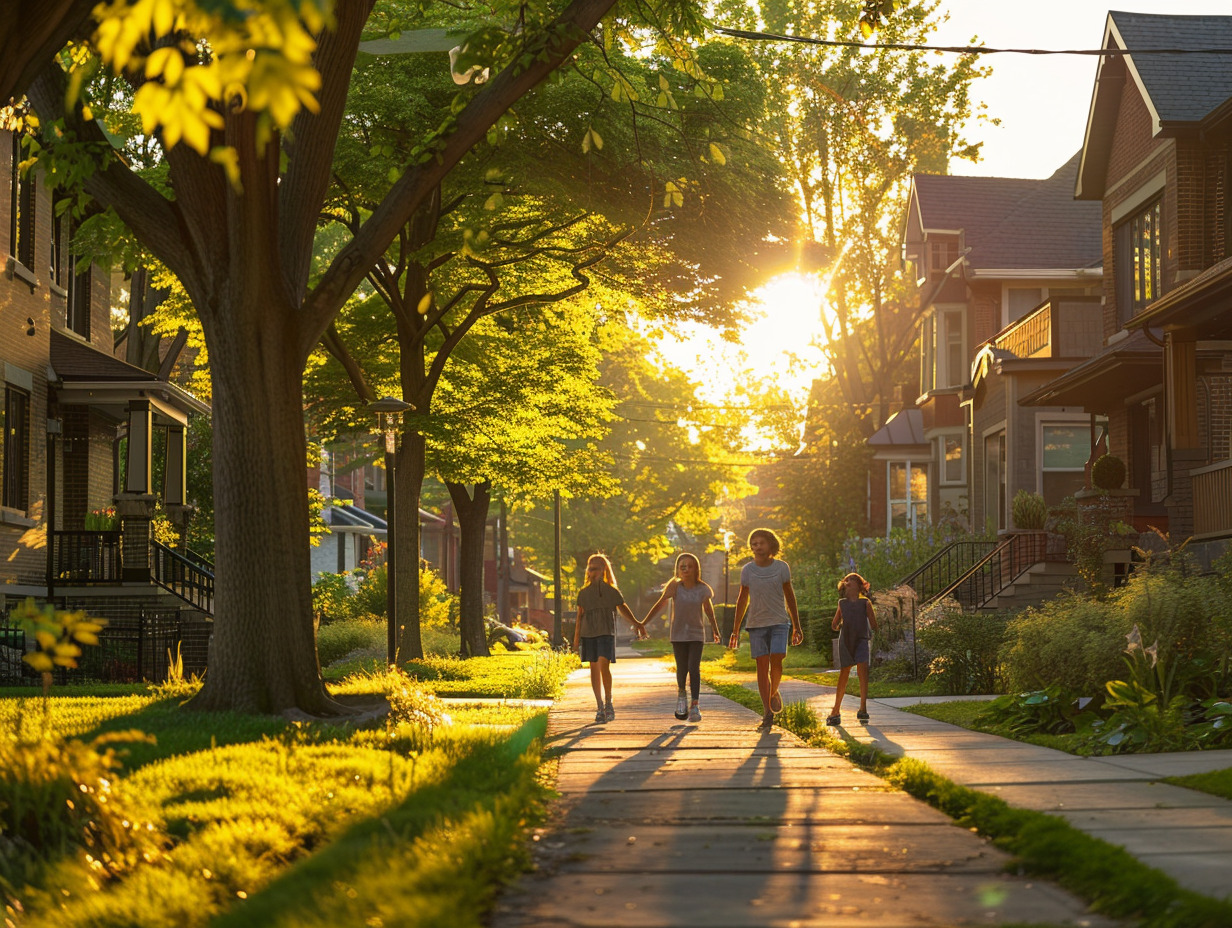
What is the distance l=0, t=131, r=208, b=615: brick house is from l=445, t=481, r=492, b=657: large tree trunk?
720 cm

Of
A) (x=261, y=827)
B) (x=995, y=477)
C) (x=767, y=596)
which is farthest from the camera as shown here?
(x=995, y=477)

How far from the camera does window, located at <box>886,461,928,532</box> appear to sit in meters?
41.1

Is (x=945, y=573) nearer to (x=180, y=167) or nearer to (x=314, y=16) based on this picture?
(x=180, y=167)

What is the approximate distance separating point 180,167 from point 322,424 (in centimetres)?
1409

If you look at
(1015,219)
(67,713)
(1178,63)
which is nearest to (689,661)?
(67,713)

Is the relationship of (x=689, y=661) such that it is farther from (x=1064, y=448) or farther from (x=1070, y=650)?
(x=1064, y=448)

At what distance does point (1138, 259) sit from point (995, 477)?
8.77 metres

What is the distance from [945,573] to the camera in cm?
2975

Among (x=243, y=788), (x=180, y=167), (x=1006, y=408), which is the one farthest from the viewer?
(x=1006, y=408)

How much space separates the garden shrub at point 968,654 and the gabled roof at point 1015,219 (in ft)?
61.5

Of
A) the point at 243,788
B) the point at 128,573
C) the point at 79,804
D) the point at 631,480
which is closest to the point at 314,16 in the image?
the point at 79,804

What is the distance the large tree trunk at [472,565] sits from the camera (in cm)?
3042

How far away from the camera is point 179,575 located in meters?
24.8

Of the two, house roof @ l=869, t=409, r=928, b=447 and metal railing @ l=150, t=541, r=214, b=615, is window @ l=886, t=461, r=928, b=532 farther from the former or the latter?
metal railing @ l=150, t=541, r=214, b=615
